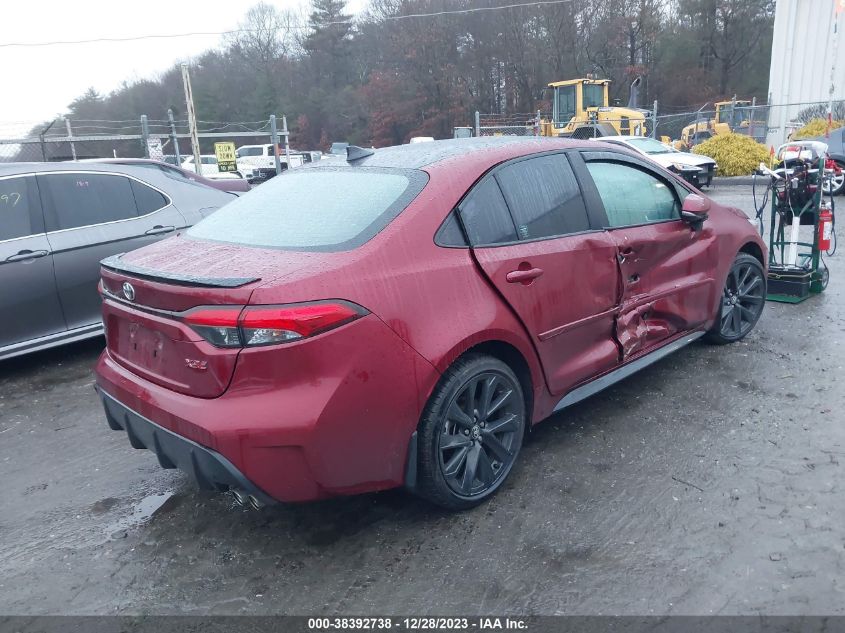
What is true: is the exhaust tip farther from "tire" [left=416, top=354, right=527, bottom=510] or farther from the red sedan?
"tire" [left=416, top=354, right=527, bottom=510]

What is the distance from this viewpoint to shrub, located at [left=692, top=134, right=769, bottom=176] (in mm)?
18609

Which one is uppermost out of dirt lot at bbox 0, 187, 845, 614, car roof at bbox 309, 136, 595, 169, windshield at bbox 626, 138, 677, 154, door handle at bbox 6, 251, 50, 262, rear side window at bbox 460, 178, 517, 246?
car roof at bbox 309, 136, 595, 169

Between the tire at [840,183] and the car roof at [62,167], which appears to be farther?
the tire at [840,183]

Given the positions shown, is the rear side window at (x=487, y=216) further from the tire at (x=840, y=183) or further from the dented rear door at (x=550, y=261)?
the tire at (x=840, y=183)

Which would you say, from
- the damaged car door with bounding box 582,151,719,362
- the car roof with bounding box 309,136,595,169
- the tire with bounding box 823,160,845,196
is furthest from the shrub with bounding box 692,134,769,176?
the car roof with bounding box 309,136,595,169

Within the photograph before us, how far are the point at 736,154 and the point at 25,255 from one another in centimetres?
1844

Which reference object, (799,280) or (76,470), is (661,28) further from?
(76,470)

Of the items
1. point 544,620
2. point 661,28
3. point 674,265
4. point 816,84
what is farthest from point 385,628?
point 661,28

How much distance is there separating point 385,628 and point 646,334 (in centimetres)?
239

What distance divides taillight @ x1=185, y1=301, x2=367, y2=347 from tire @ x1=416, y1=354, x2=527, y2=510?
622mm

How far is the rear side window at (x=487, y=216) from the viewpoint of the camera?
3092 mm

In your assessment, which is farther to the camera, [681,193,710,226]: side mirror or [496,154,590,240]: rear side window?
[681,193,710,226]: side mirror

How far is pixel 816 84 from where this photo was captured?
2509cm

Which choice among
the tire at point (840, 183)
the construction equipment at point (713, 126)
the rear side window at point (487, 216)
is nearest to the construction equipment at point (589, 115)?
the construction equipment at point (713, 126)
